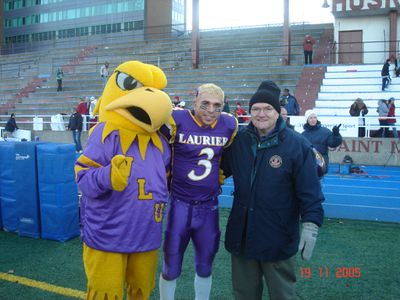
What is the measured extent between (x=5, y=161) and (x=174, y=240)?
10.6ft

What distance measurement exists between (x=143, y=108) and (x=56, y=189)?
2711 mm

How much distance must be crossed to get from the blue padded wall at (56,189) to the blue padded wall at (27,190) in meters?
0.08

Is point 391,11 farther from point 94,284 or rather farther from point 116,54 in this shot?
point 94,284

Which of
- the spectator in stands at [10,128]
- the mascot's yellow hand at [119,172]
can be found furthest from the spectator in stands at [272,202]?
the spectator in stands at [10,128]

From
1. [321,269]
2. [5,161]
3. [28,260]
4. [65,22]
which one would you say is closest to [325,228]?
[321,269]

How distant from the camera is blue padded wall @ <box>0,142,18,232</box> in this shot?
5.17 metres

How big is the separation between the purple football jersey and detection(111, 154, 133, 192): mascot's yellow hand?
0.60m

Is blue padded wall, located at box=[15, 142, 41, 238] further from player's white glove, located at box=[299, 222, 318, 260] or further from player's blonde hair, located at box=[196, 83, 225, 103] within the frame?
player's white glove, located at box=[299, 222, 318, 260]

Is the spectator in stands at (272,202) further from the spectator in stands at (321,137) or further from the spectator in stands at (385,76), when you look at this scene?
the spectator in stands at (385,76)

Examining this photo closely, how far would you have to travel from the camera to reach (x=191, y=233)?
10.0 feet

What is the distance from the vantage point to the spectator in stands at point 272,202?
259 centimetres

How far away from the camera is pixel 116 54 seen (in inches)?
1085
